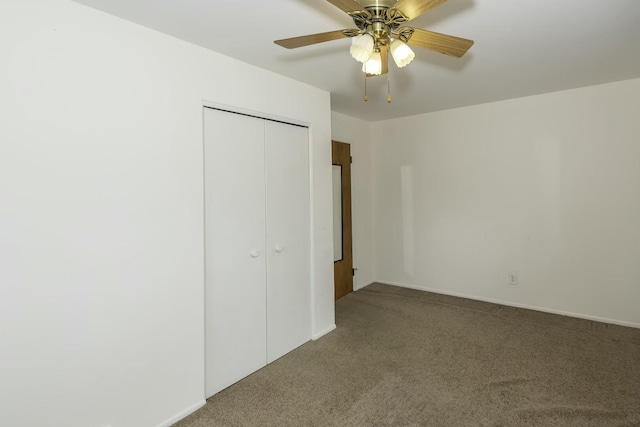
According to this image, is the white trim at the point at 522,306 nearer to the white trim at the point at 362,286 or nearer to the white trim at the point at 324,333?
the white trim at the point at 362,286

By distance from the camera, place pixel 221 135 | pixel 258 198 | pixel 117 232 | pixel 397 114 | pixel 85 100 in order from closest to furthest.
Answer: pixel 85 100
pixel 117 232
pixel 221 135
pixel 258 198
pixel 397 114

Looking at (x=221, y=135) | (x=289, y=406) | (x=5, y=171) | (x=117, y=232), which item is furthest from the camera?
(x=221, y=135)

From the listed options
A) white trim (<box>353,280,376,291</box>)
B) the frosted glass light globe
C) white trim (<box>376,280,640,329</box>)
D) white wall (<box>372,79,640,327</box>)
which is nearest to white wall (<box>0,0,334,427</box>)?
the frosted glass light globe

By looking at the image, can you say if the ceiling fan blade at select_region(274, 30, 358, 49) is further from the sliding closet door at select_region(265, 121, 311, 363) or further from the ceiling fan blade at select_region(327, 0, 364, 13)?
the sliding closet door at select_region(265, 121, 311, 363)

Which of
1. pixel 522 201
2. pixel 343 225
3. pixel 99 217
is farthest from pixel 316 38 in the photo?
pixel 522 201

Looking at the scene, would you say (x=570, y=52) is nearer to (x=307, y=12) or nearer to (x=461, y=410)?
(x=307, y=12)

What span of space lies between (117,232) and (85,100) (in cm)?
68

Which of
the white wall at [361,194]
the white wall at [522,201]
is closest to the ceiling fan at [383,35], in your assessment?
the white wall at [522,201]

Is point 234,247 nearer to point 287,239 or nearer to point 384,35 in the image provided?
point 287,239

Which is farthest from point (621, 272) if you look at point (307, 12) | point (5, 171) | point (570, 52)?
point (5, 171)

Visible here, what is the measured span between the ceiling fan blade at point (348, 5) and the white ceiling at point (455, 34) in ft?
1.57

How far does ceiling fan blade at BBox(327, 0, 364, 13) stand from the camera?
1.25 m

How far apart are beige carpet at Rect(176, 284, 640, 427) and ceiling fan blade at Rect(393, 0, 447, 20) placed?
213 centimetres

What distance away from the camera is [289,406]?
2.13 meters
